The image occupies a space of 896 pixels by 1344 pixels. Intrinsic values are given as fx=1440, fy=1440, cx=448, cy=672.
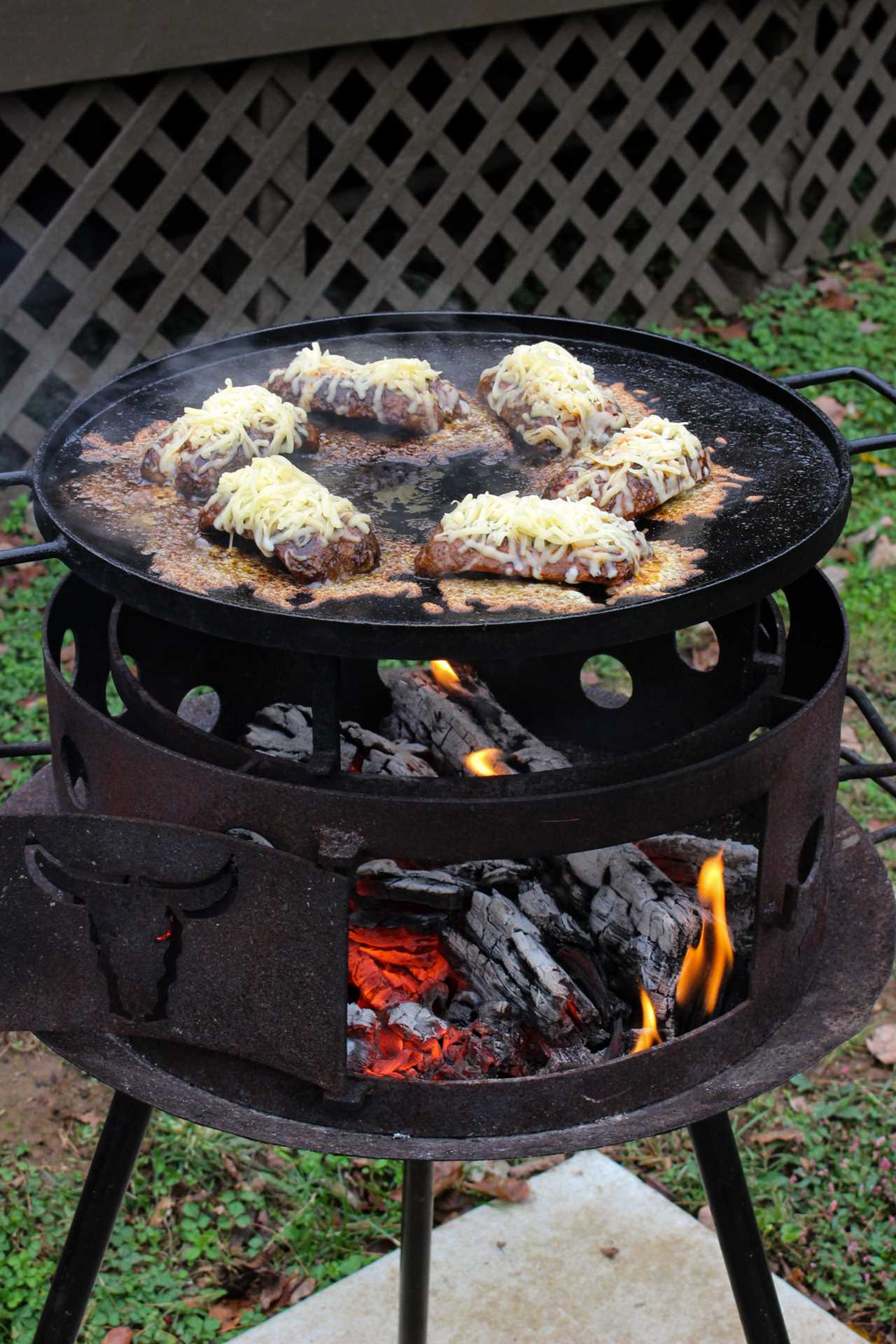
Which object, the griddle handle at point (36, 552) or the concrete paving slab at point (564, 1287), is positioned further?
the concrete paving slab at point (564, 1287)

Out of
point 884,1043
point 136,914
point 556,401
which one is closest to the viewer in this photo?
point 136,914

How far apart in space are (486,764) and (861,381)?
113 cm

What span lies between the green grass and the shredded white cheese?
78.9 inches

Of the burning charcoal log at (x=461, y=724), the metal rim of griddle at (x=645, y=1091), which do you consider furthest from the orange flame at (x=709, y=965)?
the burning charcoal log at (x=461, y=724)

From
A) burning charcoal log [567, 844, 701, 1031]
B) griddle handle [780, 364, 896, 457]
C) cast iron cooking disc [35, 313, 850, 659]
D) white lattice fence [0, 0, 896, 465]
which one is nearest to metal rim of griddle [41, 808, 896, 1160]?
burning charcoal log [567, 844, 701, 1031]

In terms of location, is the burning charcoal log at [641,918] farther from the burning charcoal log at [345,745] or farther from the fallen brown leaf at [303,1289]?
the fallen brown leaf at [303,1289]

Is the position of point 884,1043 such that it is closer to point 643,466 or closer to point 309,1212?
point 309,1212

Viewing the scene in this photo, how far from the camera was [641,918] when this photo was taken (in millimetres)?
2738

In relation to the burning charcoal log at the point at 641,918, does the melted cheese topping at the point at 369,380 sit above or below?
above

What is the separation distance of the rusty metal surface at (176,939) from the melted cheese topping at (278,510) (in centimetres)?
52

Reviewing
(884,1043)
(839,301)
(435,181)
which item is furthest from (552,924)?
(839,301)

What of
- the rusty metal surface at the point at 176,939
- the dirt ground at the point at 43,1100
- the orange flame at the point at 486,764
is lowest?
the dirt ground at the point at 43,1100

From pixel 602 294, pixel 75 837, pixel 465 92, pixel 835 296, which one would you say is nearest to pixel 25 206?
pixel 465 92

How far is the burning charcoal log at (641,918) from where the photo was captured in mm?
2682
